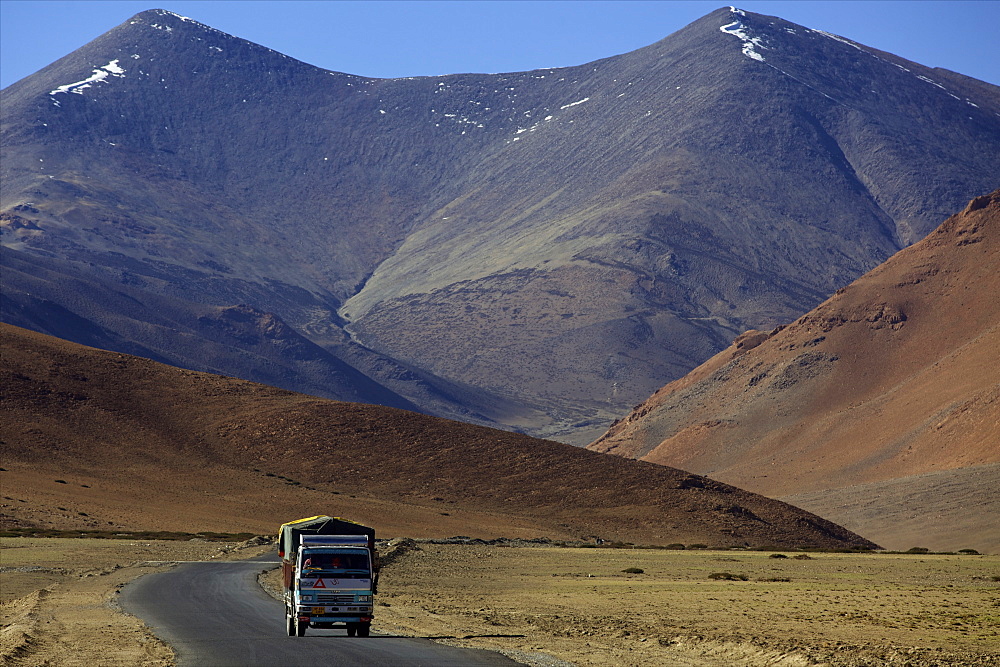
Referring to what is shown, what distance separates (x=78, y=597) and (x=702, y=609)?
19.4 m

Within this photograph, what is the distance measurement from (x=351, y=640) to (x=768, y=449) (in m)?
119

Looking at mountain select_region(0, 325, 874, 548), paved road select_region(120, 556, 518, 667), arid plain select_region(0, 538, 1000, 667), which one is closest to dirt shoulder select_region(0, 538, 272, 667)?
arid plain select_region(0, 538, 1000, 667)

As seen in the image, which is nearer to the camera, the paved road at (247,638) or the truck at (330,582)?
the paved road at (247,638)

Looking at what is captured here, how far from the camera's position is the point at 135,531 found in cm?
7475

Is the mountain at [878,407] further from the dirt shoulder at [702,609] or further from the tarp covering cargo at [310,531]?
the tarp covering cargo at [310,531]

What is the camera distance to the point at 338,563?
27.2 m

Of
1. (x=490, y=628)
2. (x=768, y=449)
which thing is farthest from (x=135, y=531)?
(x=768, y=449)

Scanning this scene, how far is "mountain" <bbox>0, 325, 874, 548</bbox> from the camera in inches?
3273

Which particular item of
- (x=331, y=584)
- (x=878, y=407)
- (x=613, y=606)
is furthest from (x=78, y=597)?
(x=878, y=407)

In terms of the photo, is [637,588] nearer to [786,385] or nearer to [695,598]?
[695,598]

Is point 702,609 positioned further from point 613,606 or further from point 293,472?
point 293,472

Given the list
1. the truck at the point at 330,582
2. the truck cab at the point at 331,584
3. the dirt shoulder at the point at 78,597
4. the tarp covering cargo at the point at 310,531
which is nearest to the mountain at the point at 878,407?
the dirt shoulder at the point at 78,597

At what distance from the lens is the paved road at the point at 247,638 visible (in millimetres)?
24141

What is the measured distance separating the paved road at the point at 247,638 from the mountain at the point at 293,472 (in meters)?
38.6
